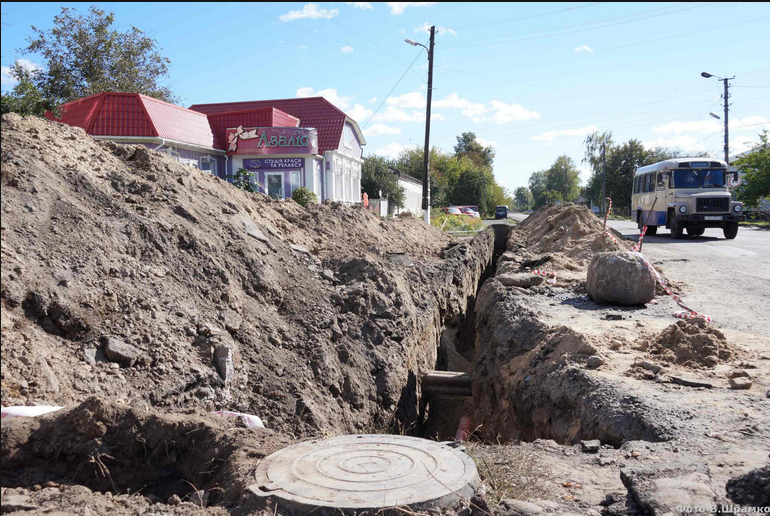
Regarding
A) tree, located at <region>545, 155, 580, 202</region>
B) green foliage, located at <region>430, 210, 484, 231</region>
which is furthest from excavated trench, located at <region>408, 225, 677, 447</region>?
tree, located at <region>545, 155, 580, 202</region>

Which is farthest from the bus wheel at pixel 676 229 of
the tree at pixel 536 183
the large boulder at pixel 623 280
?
the tree at pixel 536 183

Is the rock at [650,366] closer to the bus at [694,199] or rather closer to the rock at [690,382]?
the rock at [690,382]

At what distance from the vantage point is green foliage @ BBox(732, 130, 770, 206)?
32.7m

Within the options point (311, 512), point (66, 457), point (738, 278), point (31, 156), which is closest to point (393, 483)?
point (311, 512)

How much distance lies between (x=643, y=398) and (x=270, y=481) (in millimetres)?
3272

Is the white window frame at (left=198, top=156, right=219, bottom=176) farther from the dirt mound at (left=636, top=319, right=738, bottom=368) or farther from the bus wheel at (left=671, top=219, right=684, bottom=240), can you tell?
the dirt mound at (left=636, top=319, right=738, bottom=368)

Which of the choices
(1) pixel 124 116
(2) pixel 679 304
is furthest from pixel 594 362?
(1) pixel 124 116

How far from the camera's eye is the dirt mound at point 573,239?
12952mm

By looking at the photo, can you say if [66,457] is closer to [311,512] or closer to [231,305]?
[311,512]

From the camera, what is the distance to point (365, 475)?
3.34 meters

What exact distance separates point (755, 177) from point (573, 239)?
24896 mm

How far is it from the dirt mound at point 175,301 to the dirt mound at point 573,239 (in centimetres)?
586

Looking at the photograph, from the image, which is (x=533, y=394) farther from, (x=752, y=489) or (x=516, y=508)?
(x=752, y=489)

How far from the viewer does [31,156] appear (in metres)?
5.73
